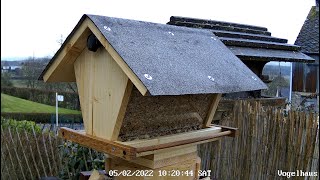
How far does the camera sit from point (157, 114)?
2371 mm

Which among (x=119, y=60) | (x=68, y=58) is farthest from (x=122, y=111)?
(x=68, y=58)

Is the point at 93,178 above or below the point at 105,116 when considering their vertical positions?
below

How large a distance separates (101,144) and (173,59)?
720 mm

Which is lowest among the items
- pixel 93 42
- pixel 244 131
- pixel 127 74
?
pixel 244 131

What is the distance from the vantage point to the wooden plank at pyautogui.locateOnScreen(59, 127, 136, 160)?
6.63 ft

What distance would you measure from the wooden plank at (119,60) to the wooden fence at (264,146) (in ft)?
6.71

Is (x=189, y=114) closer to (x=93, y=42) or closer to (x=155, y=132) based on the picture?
(x=155, y=132)

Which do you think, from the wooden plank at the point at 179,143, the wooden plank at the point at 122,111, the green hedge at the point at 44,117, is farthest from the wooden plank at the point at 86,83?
the green hedge at the point at 44,117


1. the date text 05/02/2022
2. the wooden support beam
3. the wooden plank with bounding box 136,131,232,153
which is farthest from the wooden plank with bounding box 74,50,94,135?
the wooden plank with bounding box 136,131,232,153

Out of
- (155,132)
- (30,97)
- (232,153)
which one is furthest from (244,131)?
(30,97)

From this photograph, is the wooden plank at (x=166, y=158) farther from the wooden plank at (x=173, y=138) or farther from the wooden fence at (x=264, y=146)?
the wooden fence at (x=264, y=146)

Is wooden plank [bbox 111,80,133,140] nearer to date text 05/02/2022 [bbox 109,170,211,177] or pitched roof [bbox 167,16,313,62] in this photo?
date text 05/02/2022 [bbox 109,170,211,177]

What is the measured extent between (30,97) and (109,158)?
22.6 feet

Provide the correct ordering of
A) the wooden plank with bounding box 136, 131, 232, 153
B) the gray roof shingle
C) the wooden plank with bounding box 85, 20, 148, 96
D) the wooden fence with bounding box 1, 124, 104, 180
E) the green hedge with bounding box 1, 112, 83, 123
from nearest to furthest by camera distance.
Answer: the wooden plank with bounding box 85, 20, 148, 96 < the gray roof shingle < the wooden plank with bounding box 136, 131, 232, 153 < the wooden fence with bounding box 1, 124, 104, 180 < the green hedge with bounding box 1, 112, 83, 123
